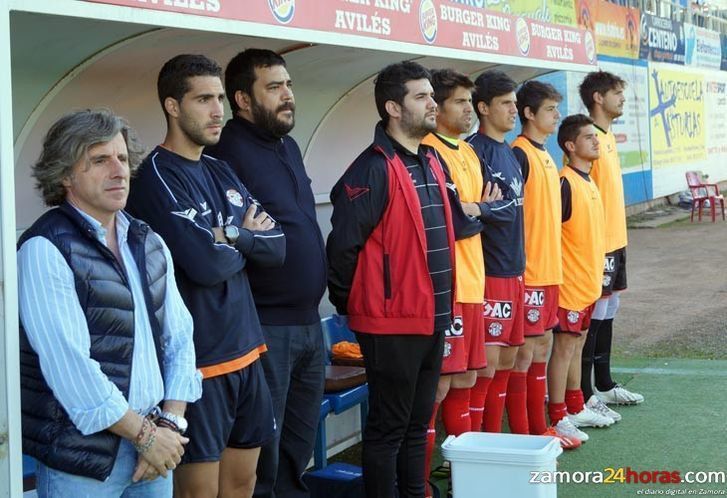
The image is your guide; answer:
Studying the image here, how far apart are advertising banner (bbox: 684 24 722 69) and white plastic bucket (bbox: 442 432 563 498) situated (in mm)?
19142

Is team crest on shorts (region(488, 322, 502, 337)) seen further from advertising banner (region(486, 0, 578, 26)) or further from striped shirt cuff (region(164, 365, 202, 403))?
striped shirt cuff (region(164, 365, 202, 403))

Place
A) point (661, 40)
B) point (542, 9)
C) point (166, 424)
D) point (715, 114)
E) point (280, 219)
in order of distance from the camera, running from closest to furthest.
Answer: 1. point (166, 424)
2. point (280, 219)
3. point (542, 9)
4. point (661, 40)
5. point (715, 114)

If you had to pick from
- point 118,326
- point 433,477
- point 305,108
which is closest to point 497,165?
point 305,108

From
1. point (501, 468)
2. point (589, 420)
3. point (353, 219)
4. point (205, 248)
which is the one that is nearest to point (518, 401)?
point (589, 420)

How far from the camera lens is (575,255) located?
225 inches

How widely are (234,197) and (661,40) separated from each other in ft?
58.5

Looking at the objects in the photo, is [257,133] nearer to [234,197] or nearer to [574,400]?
[234,197]

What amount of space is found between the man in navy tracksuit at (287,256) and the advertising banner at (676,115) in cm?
1594

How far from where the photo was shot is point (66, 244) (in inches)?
104

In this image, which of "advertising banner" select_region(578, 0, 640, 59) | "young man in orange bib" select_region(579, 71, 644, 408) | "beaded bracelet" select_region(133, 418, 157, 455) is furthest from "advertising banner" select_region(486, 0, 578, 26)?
"advertising banner" select_region(578, 0, 640, 59)

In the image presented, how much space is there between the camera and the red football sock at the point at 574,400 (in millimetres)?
5996

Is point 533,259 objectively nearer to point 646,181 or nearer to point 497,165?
point 497,165

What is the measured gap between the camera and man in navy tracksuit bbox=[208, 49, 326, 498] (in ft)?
12.1

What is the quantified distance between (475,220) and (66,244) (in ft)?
7.95
